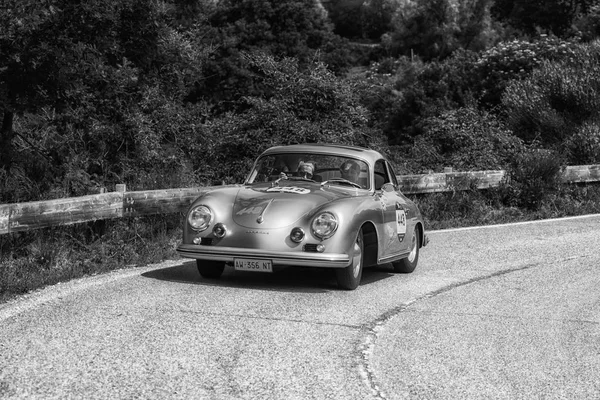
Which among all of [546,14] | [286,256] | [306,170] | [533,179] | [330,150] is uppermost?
[546,14]

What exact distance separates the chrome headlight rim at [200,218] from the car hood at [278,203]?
0.28m

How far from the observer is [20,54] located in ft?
43.9

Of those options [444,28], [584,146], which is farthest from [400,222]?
[444,28]

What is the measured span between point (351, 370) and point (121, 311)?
2549 mm

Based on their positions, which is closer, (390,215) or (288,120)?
(390,215)

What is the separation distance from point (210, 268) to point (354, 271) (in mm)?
1526

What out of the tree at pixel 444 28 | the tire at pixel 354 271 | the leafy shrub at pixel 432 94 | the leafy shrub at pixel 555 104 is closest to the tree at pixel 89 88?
the tire at pixel 354 271

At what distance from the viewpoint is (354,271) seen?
10.2 metres

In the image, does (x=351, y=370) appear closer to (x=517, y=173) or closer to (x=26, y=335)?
(x=26, y=335)

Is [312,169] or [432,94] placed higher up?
[312,169]

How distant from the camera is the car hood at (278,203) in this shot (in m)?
9.99

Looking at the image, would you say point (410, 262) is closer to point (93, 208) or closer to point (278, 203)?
point (278, 203)

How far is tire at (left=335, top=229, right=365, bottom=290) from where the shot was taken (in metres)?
10.1

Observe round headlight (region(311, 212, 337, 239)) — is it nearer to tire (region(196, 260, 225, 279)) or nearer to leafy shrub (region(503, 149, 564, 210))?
tire (region(196, 260, 225, 279))
